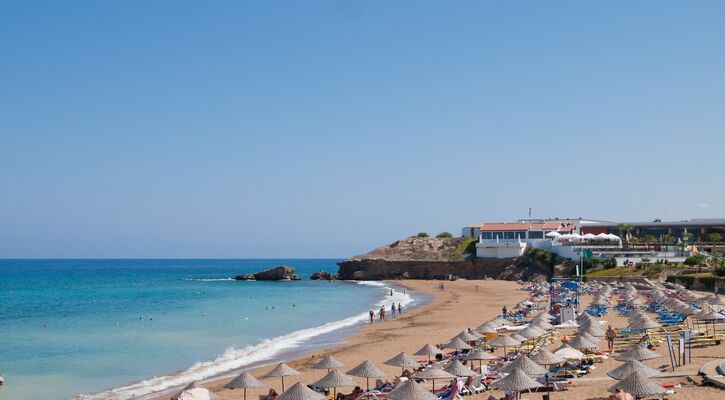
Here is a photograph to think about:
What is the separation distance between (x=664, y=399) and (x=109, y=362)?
22.0 m

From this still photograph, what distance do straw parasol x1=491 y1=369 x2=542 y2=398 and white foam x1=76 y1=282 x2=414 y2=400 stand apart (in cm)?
1227

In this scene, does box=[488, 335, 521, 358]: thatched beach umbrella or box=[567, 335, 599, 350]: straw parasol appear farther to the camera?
box=[488, 335, 521, 358]: thatched beach umbrella

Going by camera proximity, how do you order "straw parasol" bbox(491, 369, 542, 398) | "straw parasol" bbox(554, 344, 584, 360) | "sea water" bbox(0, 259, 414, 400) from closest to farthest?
1. "straw parasol" bbox(491, 369, 542, 398)
2. "straw parasol" bbox(554, 344, 584, 360)
3. "sea water" bbox(0, 259, 414, 400)

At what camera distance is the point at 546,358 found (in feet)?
59.7

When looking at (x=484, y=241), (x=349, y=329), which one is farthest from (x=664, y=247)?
(x=349, y=329)

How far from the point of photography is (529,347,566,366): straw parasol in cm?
1806

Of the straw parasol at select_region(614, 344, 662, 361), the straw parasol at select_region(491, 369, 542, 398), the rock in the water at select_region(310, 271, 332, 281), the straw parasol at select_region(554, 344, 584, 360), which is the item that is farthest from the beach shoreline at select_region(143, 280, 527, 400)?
the rock in the water at select_region(310, 271, 332, 281)

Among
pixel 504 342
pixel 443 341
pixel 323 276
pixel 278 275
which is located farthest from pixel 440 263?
pixel 504 342

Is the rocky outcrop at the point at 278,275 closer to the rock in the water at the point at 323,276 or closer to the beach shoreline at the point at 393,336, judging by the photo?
the rock in the water at the point at 323,276

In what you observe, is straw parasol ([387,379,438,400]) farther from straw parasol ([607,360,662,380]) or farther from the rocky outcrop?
the rocky outcrop

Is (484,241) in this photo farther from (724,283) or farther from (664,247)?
(724,283)

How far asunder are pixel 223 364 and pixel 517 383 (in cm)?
1555

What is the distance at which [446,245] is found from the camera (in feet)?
334

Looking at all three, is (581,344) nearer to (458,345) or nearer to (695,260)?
(458,345)
